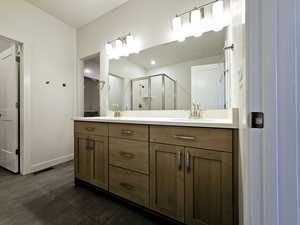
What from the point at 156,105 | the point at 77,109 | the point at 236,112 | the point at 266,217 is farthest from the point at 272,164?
the point at 77,109

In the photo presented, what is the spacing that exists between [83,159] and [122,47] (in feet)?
5.22

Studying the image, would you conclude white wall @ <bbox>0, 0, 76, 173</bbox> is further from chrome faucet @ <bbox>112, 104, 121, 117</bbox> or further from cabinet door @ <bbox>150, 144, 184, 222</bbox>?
cabinet door @ <bbox>150, 144, 184, 222</bbox>

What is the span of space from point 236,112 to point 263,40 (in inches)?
21.2

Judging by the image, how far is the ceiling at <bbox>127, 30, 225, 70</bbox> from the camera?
62.0 inches

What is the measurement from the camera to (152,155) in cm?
126

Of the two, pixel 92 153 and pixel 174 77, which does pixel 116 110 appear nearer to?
pixel 92 153

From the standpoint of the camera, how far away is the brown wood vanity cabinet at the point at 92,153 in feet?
5.19

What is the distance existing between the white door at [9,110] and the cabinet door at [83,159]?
1183 mm

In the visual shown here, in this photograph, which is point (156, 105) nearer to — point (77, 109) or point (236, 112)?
point (236, 112)

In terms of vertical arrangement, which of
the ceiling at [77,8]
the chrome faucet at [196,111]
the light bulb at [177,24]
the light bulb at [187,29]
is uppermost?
the ceiling at [77,8]

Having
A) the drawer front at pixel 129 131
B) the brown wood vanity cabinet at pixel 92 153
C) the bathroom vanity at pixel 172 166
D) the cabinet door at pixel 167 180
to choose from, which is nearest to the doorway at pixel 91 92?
the brown wood vanity cabinet at pixel 92 153

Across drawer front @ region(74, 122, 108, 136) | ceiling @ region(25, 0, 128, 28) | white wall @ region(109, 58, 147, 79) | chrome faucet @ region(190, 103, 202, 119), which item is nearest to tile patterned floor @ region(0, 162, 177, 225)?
drawer front @ region(74, 122, 108, 136)

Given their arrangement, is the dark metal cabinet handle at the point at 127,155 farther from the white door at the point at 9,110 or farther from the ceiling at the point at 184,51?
the white door at the point at 9,110

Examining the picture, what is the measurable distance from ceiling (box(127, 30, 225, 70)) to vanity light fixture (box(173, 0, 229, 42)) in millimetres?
54
